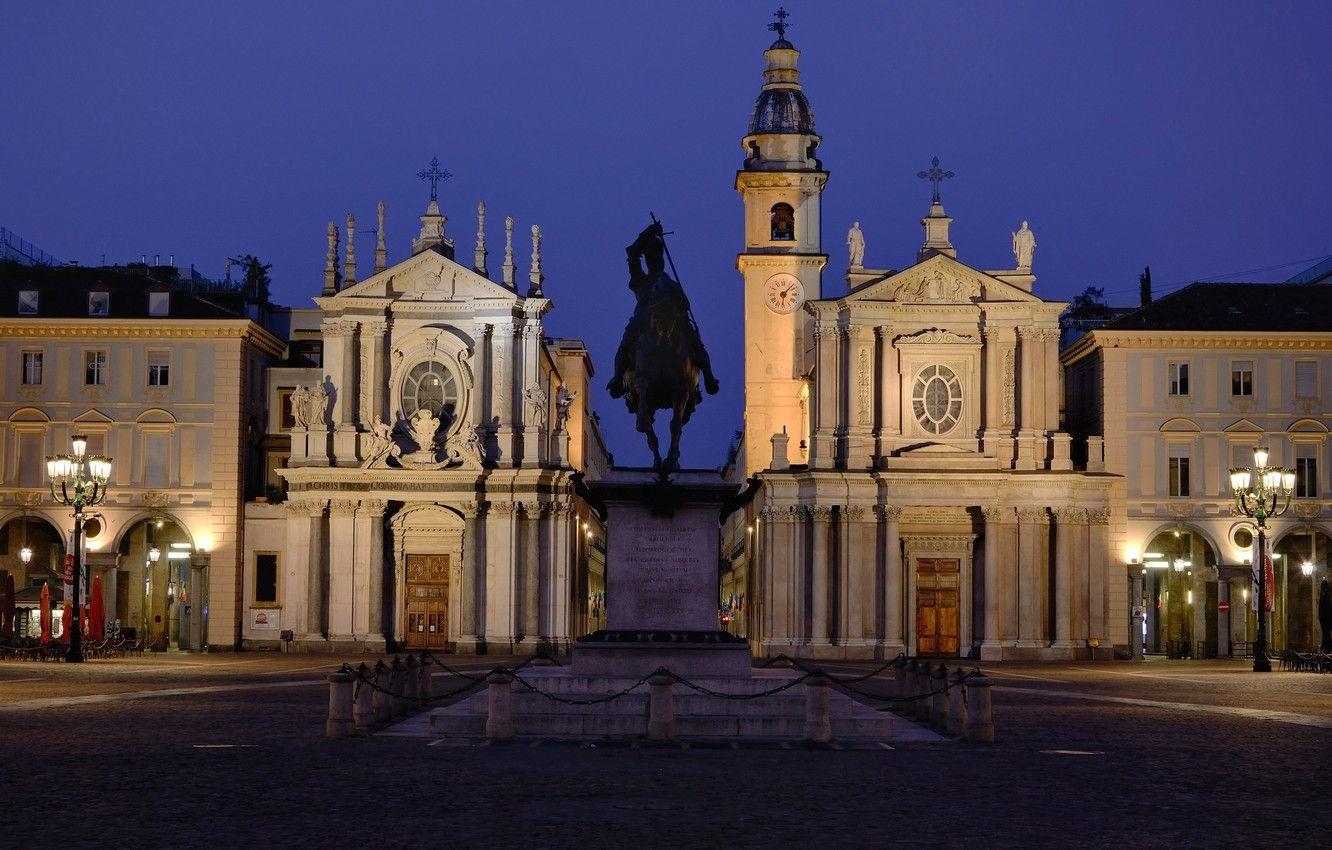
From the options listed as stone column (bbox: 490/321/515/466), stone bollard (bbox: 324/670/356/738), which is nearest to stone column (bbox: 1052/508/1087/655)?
stone column (bbox: 490/321/515/466)

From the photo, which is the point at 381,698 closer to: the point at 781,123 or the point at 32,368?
the point at 32,368

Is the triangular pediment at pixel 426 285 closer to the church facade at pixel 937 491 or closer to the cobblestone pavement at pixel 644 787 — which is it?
the church facade at pixel 937 491

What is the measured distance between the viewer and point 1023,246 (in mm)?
71062

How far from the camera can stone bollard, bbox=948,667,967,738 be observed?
27422 mm

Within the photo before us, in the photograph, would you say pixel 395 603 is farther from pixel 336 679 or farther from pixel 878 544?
pixel 336 679

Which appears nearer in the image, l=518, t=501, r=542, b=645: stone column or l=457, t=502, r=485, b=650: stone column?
l=457, t=502, r=485, b=650: stone column

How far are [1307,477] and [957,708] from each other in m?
46.1

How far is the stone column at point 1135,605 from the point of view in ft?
227

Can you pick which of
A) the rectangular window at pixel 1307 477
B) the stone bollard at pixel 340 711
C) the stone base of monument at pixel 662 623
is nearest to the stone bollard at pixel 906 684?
the stone base of monument at pixel 662 623

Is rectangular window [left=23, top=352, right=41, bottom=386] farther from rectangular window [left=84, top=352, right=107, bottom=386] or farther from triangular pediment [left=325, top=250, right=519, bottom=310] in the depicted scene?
triangular pediment [left=325, top=250, right=519, bottom=310]

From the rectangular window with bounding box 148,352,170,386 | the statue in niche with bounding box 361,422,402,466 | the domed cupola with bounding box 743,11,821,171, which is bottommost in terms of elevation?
the statue in niche with bounding box 361,422,402,466

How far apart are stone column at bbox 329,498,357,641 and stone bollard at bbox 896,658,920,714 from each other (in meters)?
37.7

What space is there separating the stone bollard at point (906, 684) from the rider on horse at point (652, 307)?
23.3ft

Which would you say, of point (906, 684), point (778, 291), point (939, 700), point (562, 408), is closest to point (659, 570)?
point (939, 700)
